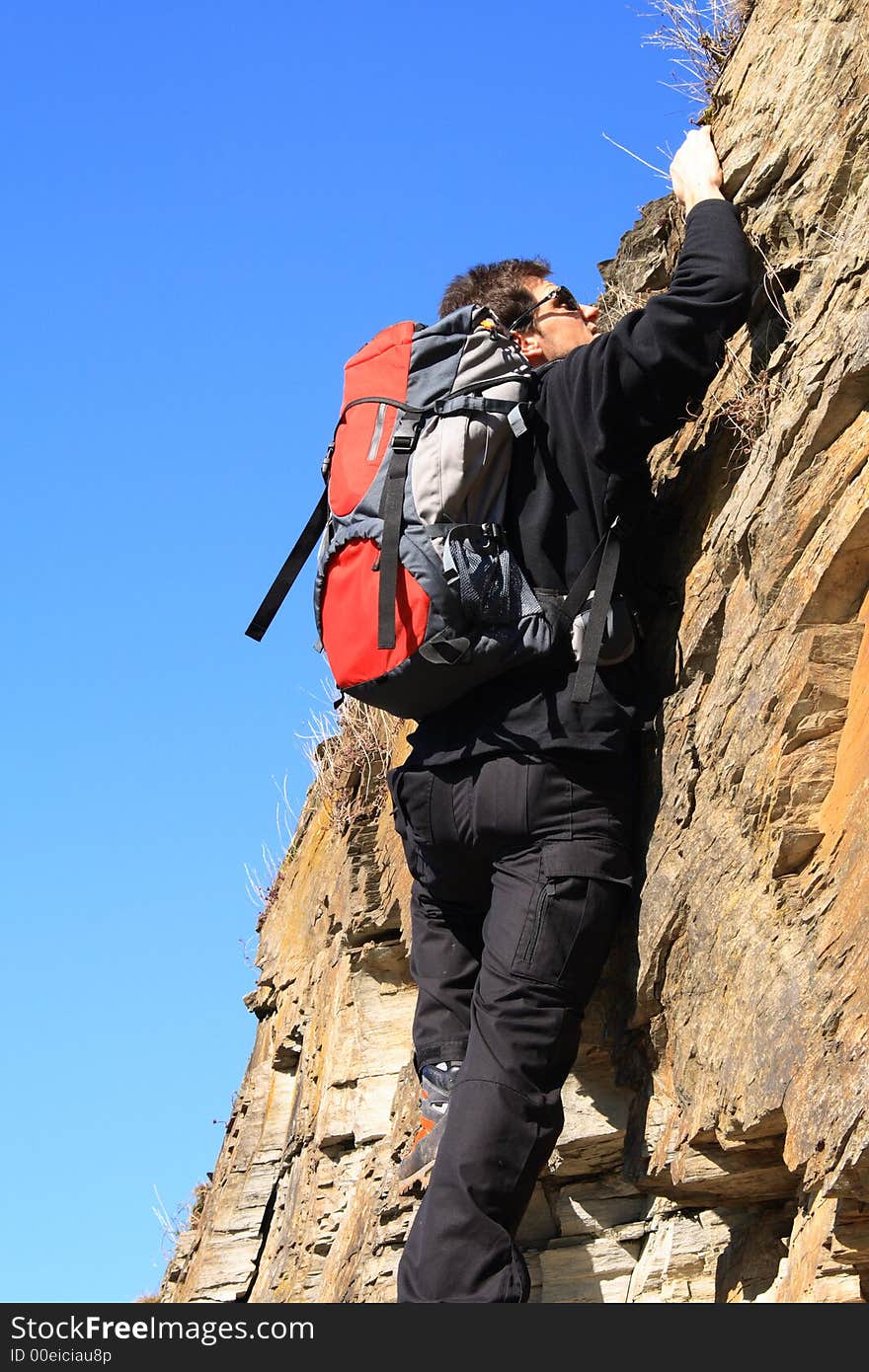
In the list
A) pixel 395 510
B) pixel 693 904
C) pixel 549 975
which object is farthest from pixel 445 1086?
pixel 395 510

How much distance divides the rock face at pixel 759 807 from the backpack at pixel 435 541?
0.53 meters

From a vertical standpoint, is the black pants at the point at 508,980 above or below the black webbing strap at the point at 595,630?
below

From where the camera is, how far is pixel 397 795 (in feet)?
18.6

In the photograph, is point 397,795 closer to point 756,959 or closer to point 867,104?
point 756,959

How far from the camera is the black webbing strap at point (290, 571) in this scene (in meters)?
5.93

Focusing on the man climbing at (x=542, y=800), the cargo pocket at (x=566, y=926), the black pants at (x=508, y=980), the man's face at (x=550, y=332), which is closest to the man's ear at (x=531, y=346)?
the man's face at (x=550, y=332)

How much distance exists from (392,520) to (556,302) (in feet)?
4.51

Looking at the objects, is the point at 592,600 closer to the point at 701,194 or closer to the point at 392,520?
the point at 392,520

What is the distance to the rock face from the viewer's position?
4430mm

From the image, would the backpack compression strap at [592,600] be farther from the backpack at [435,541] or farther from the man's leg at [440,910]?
the man's leg at [440,910]

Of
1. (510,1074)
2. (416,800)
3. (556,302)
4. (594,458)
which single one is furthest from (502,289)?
(510,1074)

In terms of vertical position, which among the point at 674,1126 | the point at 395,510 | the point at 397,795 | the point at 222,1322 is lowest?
the point at 222,1322

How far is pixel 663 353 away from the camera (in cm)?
489

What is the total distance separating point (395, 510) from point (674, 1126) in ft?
7.37
